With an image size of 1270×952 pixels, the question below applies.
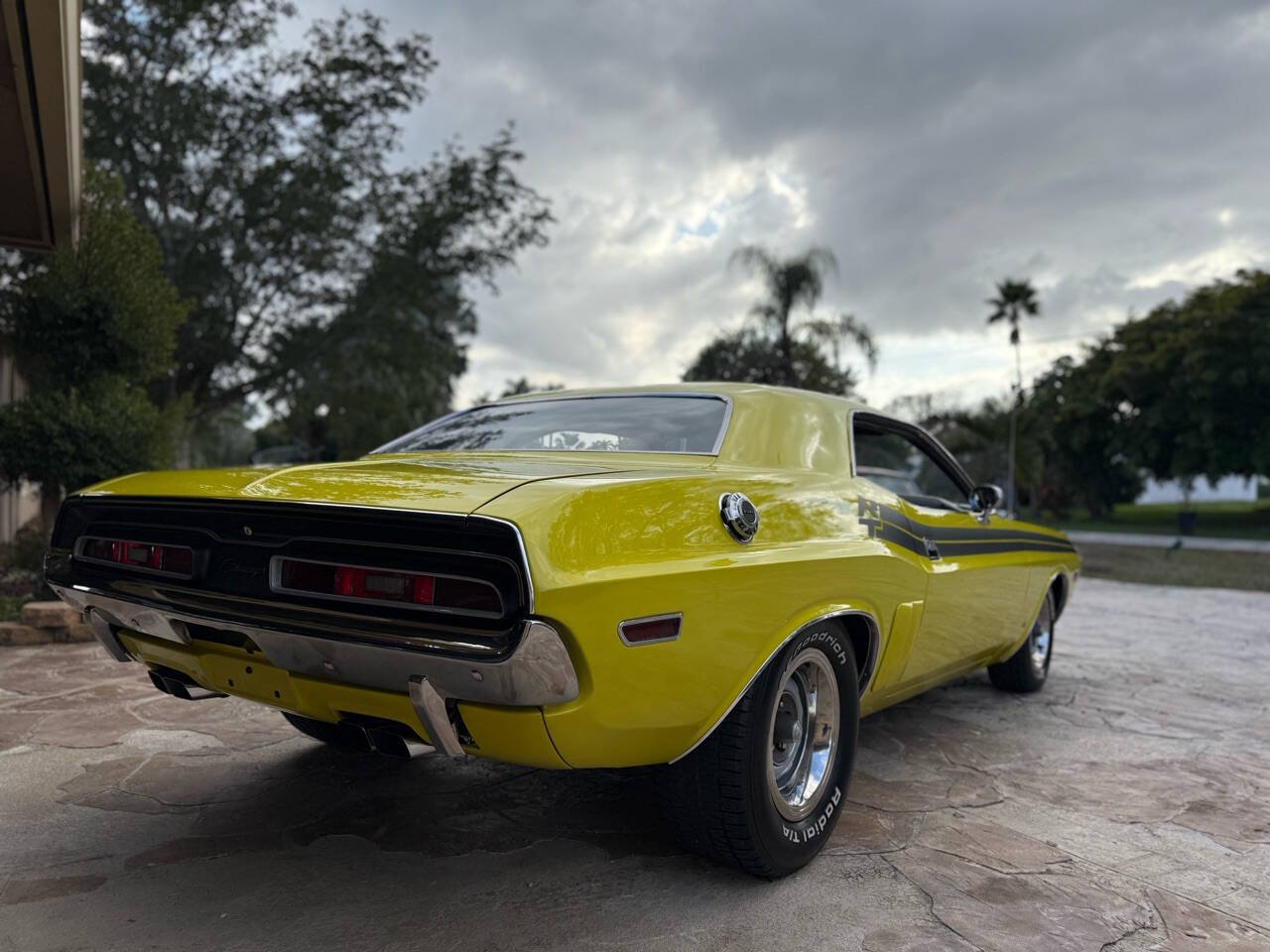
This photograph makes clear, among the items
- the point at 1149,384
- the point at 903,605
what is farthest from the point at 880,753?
the point at 1149,384

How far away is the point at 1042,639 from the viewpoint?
17.6 feet

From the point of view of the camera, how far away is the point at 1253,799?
3539 millimetres

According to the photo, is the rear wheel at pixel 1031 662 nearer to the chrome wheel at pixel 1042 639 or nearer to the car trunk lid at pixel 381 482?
the chrome wheel at pixel 1042 639

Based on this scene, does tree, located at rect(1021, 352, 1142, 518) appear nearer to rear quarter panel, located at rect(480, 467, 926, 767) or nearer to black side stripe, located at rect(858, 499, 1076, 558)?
black side stripe, located at rect(858, 499, 1076, 558)

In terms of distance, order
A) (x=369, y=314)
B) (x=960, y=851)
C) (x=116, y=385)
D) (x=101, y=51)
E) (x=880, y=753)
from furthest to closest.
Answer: (x=369, y=314) → (x=101, y=51) → (x=116, y=385) → (x=880, y=753) → (x=960, y=851)

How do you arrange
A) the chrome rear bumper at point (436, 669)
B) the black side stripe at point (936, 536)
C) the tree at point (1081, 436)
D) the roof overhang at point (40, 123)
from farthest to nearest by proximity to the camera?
the tree at point (1081, 436) → the roof overhang at point (40, 123) → the black side stripe at point (936, 536) → the chrome rear bumper at point (436, 669)

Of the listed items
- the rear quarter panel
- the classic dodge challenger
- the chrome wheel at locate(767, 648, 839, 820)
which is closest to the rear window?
the classic dodge challenger

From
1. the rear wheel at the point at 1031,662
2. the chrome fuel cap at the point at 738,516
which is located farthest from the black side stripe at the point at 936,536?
the chrome fuel cap at the point at 738,516

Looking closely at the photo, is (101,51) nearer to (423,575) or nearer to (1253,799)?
(423,575)

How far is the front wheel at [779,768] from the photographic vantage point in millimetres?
2490

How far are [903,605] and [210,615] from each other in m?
2.16

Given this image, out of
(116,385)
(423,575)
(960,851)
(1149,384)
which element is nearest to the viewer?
(423,575)

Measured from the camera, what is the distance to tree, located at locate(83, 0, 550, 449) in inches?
579

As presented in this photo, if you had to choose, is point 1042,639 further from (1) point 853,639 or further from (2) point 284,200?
(2) point 284,200
